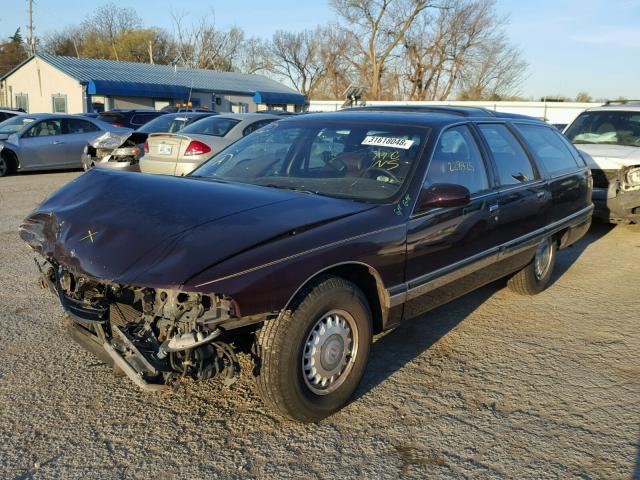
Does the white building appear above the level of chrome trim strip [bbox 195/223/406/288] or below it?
above

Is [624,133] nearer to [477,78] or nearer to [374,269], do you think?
[374,269]

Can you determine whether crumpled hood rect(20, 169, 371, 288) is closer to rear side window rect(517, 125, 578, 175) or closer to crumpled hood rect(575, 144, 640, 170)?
rear side window rect(517, 125, 578, 175)

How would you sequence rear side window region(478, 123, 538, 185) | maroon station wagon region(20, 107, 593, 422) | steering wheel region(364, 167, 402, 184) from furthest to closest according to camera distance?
rear side window region(478, 123, 538, 185), steering wheel region(364, 167, 402, 184), maroon station wagon region(20, 107, 593, 422)

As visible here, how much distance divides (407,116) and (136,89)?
3114cm

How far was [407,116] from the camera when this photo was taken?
4.30 m

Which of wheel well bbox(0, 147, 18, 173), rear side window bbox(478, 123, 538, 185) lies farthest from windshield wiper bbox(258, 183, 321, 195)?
wheel well bbox(0, 147, 18, 173)

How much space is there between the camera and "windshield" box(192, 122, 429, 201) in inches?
146

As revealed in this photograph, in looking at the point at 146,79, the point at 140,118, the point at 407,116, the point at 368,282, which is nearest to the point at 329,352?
the point at 368,282

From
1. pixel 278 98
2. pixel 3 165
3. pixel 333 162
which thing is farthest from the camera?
pixel 278 98

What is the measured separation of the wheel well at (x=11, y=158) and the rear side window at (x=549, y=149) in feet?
39.5

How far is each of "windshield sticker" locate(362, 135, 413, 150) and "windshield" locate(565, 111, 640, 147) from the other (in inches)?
262

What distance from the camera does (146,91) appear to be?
3306cm

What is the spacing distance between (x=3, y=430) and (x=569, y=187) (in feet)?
16.5

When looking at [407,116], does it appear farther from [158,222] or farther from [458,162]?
[158,222]
